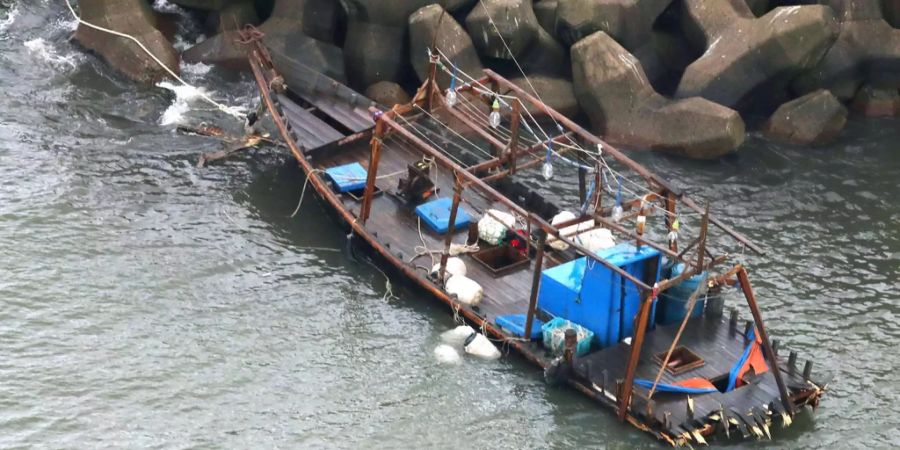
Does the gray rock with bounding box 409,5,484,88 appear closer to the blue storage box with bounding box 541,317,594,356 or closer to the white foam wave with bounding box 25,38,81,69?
the white foam wave with bounding box 25,38,81,69

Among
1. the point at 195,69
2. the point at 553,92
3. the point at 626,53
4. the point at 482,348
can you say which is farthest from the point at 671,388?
the point at 195,69

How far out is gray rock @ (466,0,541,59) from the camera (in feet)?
104

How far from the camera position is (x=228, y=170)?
2944 cm

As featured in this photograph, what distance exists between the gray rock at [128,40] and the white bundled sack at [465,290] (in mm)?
13645

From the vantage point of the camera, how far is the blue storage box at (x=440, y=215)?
25.9 m

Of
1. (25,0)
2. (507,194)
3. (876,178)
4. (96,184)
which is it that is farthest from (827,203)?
(25,0)

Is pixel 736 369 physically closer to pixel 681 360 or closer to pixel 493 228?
pixel 681 360

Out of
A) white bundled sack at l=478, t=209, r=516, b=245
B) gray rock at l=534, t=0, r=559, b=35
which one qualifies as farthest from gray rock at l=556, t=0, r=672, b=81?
white bundled sack at l=478, t=209, r=516, b=245

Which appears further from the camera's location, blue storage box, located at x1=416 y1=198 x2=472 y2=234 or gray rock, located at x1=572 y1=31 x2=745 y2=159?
gray rock, located at x1=572 y1=31 x2=745 y2=159

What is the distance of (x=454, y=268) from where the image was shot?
2431 centimetres

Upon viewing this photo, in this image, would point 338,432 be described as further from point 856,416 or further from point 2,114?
point 2,114

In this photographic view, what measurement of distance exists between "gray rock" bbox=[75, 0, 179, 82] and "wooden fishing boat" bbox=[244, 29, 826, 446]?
6060mm

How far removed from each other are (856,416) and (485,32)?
14838 millimetres

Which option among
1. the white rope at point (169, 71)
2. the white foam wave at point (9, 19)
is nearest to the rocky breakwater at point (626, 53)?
the white rope at point (169, 71)
